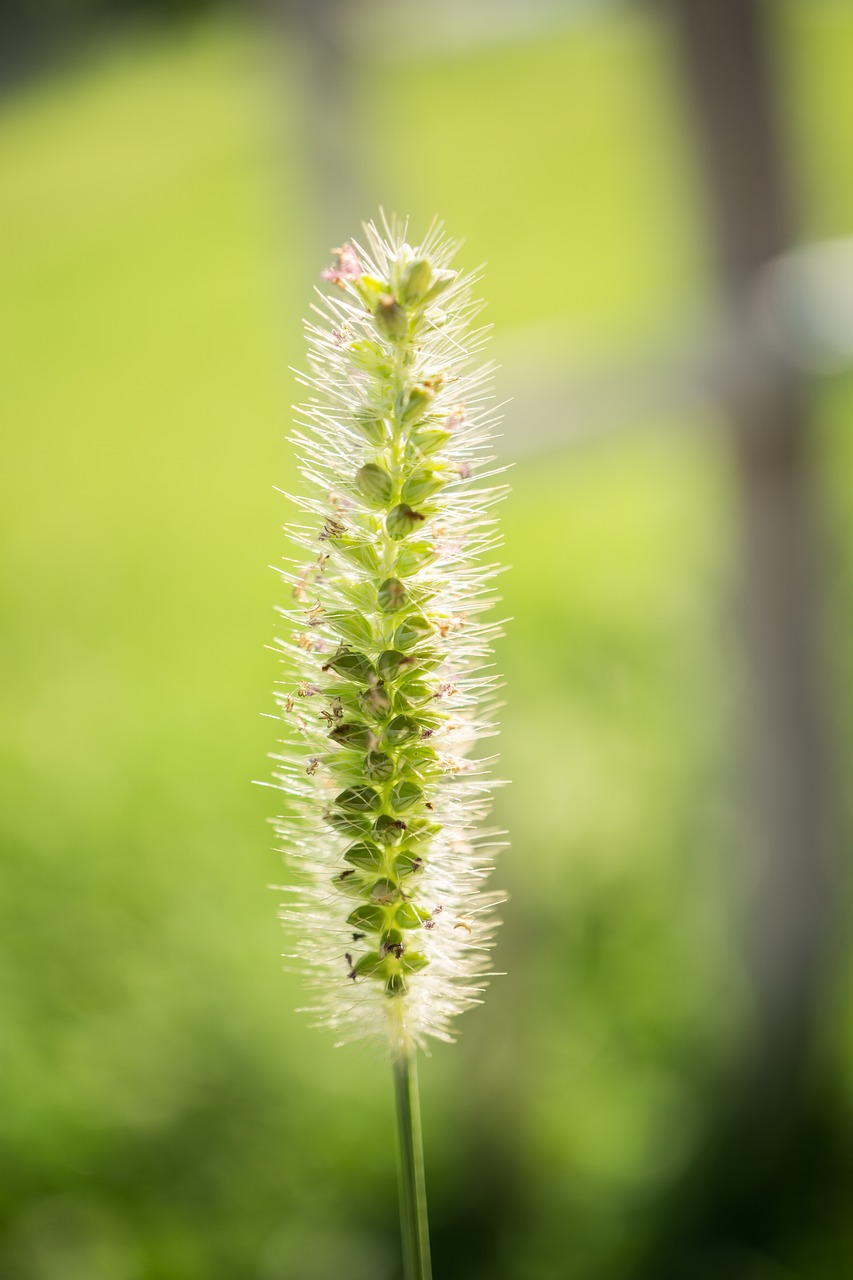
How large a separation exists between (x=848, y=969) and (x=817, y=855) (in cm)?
49

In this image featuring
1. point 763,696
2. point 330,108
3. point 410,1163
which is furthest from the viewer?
point 763,696

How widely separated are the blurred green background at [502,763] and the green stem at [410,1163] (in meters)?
1.55

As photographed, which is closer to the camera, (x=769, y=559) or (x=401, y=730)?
(x=401, y=730)

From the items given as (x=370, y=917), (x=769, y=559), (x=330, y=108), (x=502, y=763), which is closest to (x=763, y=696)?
(x=769, y=559)

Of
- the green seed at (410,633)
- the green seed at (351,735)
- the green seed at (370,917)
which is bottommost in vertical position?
the green seed at (370,917)

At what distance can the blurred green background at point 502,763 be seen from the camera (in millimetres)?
2447

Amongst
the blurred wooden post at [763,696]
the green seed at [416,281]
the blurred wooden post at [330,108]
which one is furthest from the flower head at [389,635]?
the blurred wooden post at [763,696]

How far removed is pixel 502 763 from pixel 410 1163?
1.75 meters

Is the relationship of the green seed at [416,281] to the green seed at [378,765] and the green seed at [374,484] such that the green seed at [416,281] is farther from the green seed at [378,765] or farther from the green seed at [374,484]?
the green seed at [378,765]

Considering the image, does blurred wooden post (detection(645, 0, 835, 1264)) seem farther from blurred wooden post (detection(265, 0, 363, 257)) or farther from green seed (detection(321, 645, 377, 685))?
green seed (detection(321, 645, 377, 685))

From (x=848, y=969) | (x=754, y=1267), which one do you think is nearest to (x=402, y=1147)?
(x=754, y=1267)

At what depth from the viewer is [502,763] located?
8.05 ft

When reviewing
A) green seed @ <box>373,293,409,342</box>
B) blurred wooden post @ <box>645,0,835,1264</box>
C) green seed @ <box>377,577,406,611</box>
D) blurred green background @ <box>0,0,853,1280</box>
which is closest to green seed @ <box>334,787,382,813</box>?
green seed @ <box>377,577,406,611</box>

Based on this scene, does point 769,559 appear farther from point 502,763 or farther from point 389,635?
point 389,635
